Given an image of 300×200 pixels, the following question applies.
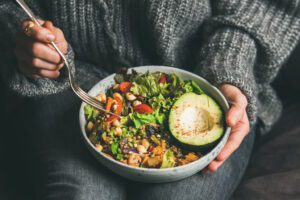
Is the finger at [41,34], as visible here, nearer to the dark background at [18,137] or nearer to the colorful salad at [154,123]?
the colorful salad at [154,123]

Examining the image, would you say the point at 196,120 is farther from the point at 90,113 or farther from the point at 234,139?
the point at 90,113

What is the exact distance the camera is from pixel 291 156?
1.03m

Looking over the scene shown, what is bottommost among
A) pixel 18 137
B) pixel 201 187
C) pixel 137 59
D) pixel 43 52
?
pixel 18 137

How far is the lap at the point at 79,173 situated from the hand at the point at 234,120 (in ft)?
0.22

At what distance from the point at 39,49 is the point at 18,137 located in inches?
20.1

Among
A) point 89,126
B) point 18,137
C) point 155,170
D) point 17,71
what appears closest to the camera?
point 155,170

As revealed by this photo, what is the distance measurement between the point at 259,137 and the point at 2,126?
724 mm

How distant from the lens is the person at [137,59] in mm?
923

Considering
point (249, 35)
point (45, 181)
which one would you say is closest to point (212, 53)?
point (249, 35)

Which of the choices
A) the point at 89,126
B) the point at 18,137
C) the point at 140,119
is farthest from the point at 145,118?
the point at 18,137

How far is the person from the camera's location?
36.4 inches

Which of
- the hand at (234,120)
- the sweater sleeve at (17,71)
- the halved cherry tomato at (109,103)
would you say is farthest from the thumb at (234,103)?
the sweater sleeve at (17,71)

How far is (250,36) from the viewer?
1.03 m

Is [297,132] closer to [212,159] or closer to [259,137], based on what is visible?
[259,137]
